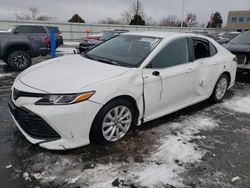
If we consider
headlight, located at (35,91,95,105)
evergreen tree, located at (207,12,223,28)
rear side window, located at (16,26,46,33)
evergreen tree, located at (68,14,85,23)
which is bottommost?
headlight, located at (35,91,95,105)

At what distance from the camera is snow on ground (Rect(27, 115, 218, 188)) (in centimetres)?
→ 261

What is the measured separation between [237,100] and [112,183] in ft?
14.3

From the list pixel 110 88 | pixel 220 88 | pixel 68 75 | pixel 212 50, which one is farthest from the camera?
pixel 220 88

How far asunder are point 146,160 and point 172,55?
6.03ft

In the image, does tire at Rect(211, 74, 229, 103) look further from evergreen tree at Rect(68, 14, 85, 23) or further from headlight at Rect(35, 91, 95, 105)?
evergreen tree at Rect(68, 14, 85, 23)

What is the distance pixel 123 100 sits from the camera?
128 inches

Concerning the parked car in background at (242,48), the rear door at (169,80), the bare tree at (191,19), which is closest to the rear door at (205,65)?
the rear door at (169,80)

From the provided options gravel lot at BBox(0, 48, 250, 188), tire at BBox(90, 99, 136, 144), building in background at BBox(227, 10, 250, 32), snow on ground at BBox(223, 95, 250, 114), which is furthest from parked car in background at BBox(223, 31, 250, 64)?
building in background at BBox(227, 10, 250, 32)

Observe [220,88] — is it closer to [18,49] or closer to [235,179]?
[235,179]

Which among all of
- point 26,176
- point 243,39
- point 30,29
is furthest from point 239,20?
point 26,176

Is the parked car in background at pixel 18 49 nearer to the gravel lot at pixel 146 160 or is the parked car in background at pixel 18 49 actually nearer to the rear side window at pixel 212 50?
the gravel lot at pixel 146 160

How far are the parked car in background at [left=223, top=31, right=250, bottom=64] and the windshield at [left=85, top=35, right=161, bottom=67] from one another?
14.5 ft

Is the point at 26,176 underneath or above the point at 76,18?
underneath

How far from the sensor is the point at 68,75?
317 cm
